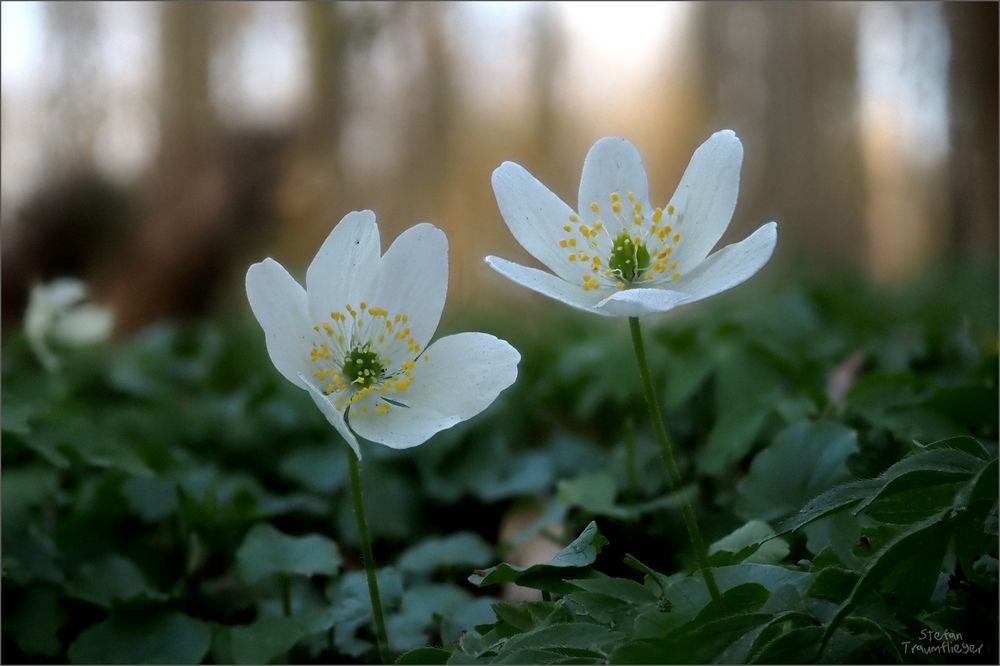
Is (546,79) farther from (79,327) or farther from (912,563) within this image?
(912,563)

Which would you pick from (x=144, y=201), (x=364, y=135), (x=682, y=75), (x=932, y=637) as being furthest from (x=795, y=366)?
(x=144, y=201)

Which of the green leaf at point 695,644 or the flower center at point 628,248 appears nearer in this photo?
the green leaf at point 695,644

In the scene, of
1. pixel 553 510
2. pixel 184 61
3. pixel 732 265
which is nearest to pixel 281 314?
pixel 732 265

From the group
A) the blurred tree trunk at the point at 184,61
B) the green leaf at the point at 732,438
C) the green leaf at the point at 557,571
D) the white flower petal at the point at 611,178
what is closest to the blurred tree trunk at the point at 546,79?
the blurred tree trunk at the point at 184,61

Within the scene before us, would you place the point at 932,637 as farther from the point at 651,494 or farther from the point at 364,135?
the point at 364,135

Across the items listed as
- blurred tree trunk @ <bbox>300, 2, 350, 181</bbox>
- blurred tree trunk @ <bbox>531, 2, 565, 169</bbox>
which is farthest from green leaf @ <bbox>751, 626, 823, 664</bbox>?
blurred tree trunk @ <bbox>300, 2, 350, 181</bbox>

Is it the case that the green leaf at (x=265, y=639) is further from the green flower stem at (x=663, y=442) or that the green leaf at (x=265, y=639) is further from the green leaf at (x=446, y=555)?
the green flower stem at (x=663, y=442)
